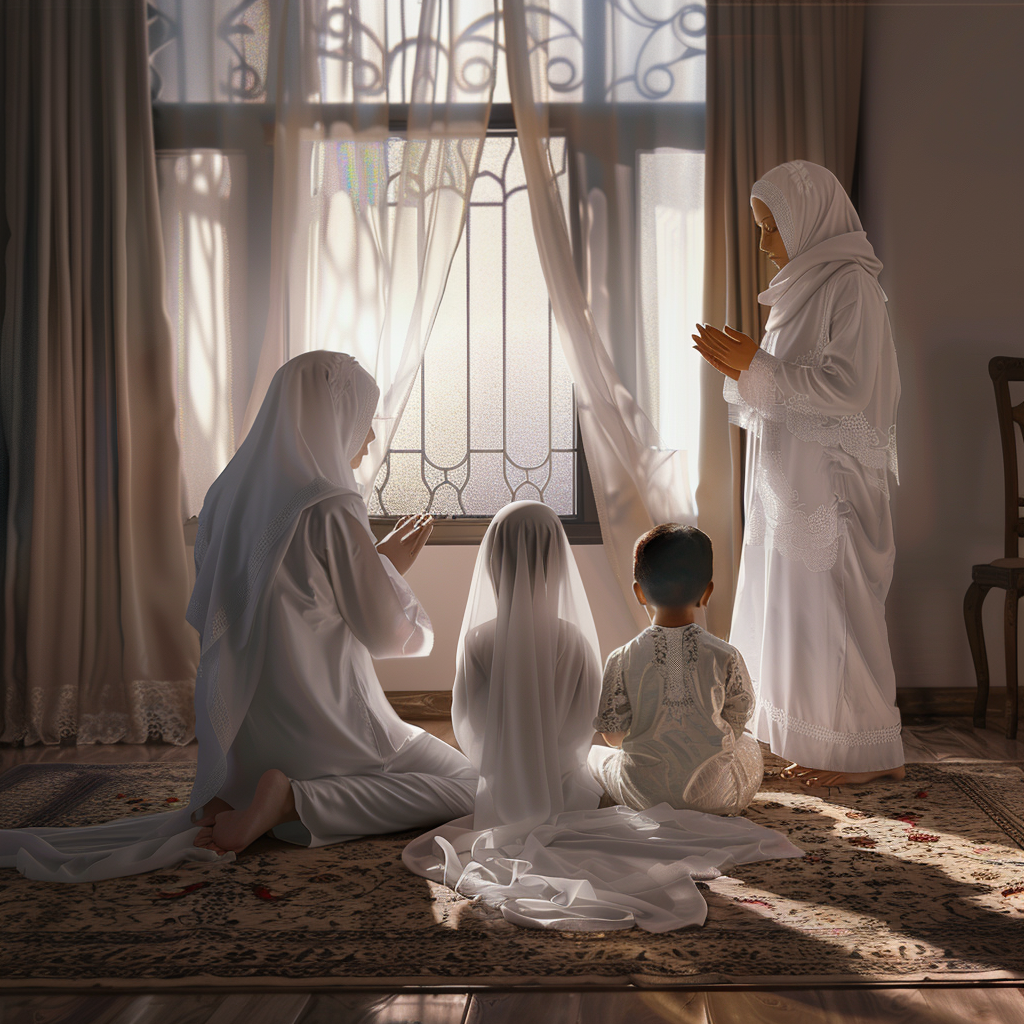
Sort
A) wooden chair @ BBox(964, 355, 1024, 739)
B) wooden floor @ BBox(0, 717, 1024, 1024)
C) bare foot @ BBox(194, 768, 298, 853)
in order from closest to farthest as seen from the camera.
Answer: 1. wooden floor @ BBox(0, 717, 1024, 1024)
2. bare foot @ BBox(194, 768, 298, 853)
3. wooden chair @ BBox(964, 355, 1024, 739)

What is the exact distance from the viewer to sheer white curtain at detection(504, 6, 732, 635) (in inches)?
137

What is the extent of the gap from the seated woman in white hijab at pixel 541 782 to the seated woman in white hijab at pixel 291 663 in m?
0.20

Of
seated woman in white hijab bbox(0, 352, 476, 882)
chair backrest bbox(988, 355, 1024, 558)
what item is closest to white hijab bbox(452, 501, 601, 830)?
seated woman in white hijab bbox(0, 352, 476, 882)

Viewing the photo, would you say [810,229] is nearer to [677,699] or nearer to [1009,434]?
[1009,434]

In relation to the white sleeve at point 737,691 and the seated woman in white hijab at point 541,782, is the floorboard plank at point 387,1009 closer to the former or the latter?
the seated woman in white hijab at point 541,782

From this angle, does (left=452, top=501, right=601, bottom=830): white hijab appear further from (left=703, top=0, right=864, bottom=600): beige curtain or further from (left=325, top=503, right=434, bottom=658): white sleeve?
(left=703, top=0, right=864, bottom=600): beige curtain

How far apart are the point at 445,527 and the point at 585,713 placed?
5.08ft

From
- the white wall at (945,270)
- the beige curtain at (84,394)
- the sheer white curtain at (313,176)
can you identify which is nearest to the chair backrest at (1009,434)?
the white wall at (945,270)

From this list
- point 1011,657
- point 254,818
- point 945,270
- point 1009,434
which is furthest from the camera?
point 945,270

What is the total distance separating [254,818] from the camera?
206 centimetres

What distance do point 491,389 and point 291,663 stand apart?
1.82m

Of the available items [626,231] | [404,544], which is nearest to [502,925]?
[404,544]

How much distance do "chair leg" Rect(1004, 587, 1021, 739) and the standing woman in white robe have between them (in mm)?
731

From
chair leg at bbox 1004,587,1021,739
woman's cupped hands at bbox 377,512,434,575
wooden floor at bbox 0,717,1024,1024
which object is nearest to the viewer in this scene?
wooden floor at bbox 0,717,1024,1024
